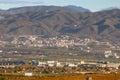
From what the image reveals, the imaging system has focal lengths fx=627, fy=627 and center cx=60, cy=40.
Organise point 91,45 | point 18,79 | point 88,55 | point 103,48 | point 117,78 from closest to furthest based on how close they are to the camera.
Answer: point 117,78 → point 18,79 → point 88,55 → point 103,48 → point 91,45

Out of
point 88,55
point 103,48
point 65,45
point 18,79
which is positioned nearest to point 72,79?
point 18,79

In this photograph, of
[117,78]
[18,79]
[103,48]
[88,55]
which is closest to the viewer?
[117,78]

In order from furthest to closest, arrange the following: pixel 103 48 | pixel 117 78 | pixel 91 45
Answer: pixel 91 45 < pixel 103 48 < pixel 117 78

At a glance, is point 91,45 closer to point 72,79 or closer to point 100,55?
point 100,55

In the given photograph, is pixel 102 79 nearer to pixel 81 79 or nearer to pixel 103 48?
pixel 81 79

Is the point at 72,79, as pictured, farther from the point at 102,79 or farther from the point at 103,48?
the point at 103,48

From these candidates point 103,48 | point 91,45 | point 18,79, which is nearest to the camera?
point 18,79

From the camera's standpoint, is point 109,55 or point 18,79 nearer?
point 18,79

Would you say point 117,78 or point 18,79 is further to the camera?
point 18,79

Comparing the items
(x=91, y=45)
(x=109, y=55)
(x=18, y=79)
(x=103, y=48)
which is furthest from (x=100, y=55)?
(x=18, y=79)
